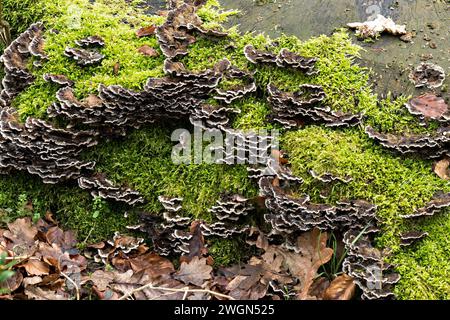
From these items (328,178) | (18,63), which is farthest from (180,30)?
(328,178)

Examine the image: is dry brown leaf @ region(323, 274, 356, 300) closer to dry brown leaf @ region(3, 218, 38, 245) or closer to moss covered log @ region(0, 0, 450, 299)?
moss covered log @ region(0, 0, 450, 299)

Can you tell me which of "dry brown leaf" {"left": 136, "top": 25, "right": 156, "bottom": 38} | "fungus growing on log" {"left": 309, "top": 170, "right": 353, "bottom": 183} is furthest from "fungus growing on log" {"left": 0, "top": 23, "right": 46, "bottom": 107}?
"fungus growing on log" {"left": 309, "top": 170, "right": 353, "bottom": 183}

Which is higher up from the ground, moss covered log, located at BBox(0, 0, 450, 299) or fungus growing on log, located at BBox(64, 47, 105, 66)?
fungus growing on log, located at BBox(64, 47, 105, 66)

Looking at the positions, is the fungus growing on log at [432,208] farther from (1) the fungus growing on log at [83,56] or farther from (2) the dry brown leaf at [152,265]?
(1) the fungus growing on log at [83,56]

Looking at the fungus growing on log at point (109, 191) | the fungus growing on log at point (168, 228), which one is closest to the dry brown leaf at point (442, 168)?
the fungus growing on log at point (168, 228)

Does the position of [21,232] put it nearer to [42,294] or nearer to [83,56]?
[42,294]

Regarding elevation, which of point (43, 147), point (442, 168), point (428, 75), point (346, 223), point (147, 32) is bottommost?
point (346, 223)

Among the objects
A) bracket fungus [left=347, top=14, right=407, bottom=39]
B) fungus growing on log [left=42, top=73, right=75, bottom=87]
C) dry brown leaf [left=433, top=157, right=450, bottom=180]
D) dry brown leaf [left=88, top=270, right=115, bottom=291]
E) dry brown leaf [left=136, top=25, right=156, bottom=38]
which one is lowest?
dry brown leaf [left=88, top=270, right=115, bottom=291]

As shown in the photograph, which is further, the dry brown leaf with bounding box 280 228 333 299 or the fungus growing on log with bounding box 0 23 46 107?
the fungus growing on log with bounding box 0 23 46 107
